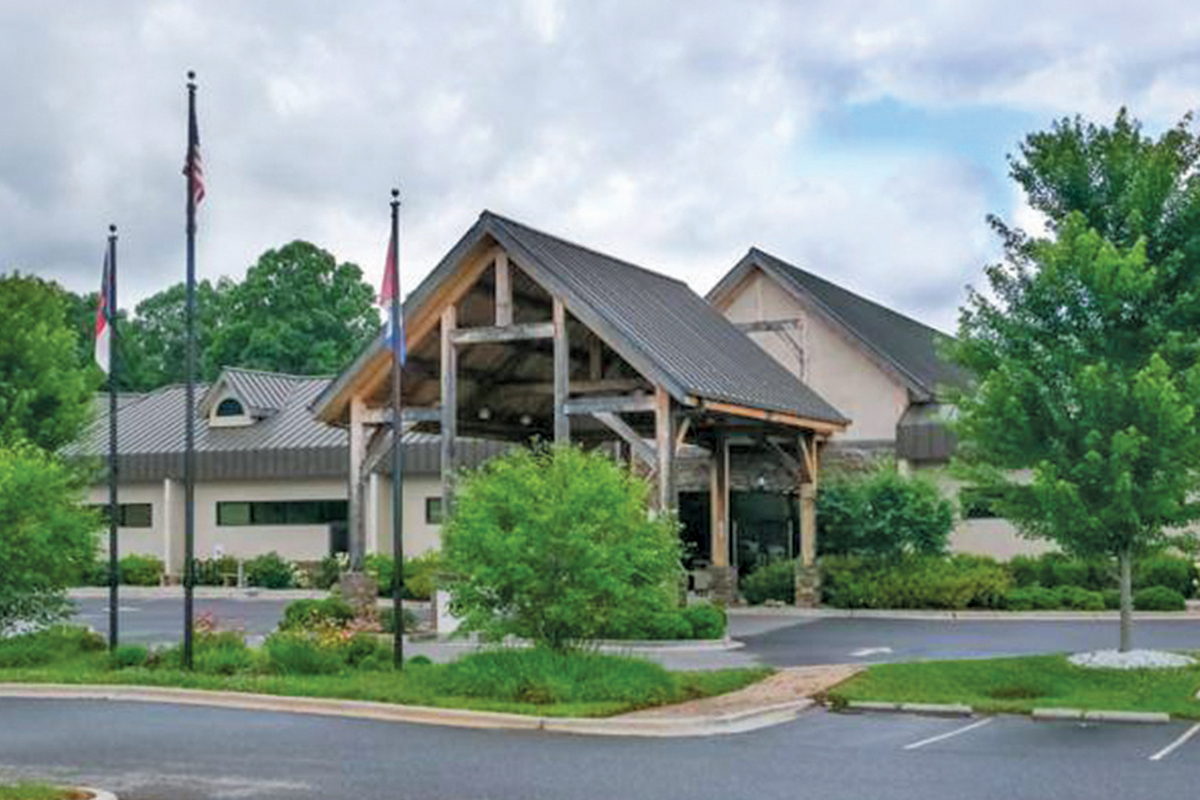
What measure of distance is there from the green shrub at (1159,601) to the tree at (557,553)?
15183 millimetres

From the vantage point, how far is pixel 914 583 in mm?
32156

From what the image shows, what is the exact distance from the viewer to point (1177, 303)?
67.9ft

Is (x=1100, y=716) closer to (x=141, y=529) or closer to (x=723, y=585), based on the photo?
(x=723, y=585)

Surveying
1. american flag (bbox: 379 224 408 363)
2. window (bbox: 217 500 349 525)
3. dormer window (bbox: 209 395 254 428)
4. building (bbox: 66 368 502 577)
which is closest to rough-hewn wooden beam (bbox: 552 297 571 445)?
american flag (bbox: 379 224 408 363)

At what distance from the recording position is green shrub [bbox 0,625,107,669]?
22.3m

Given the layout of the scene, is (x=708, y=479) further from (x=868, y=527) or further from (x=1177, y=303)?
(x=1177, y=303)

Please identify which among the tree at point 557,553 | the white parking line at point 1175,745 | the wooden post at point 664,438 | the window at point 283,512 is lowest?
the white parking line at point 1175,745

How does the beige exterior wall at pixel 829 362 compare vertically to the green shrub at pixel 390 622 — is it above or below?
above

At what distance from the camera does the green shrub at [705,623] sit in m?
24.9

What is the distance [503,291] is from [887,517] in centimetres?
1064

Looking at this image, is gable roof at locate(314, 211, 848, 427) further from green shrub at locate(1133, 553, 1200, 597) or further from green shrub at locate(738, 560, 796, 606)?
green shrub at locate(1133, 553, 1200, 597)

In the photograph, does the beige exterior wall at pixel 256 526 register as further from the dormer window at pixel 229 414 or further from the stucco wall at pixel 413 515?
the dormer window at pixel 229 414

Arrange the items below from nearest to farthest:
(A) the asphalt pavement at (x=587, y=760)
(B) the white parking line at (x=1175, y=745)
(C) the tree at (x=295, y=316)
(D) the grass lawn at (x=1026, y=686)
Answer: (A) the asphalt pavement at (x=587, y=760) → (B) the white parking line at (x=1175, y=745) → (D) the grass lawn at (x=1026, y=686) → (C) the tree at (x=295, y=316)

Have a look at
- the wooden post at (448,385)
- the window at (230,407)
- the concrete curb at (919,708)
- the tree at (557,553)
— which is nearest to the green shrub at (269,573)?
the window at (230,407)
